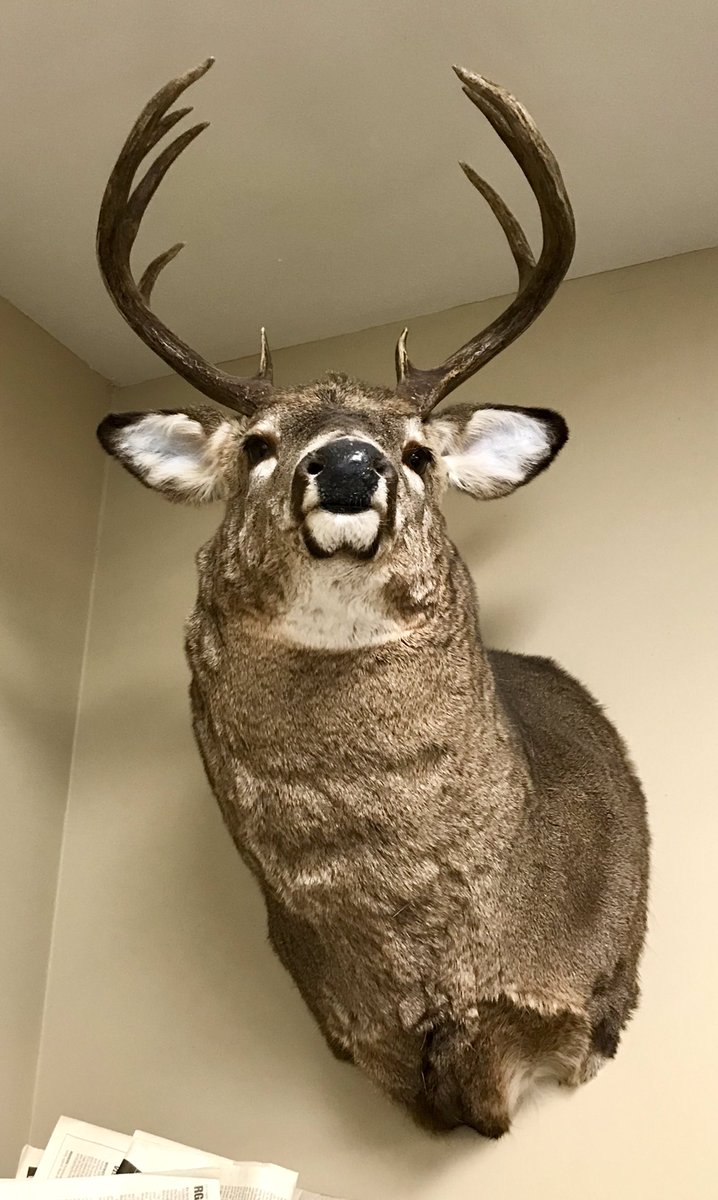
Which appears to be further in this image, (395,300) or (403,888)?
(395,300)

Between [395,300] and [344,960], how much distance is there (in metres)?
1.66

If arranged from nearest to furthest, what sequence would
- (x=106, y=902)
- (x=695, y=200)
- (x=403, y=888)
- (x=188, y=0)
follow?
(x=403, y=888)
(x=188, y=0)
(x=695, y=200)
(x=106, y=902)

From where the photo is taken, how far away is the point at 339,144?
2.20 m

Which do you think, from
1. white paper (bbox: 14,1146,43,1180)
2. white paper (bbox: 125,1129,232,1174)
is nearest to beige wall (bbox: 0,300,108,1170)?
white paper (bbox: 14,1146,43,1180)

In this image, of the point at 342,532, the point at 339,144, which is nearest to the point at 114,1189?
the point at 342,532

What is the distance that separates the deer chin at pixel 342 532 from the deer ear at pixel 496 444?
0.53 metres

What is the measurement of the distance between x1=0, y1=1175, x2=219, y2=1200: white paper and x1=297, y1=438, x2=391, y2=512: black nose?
1097 mm

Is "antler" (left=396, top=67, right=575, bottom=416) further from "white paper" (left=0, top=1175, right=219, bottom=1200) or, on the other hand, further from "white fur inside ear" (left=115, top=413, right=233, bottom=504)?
"white paper" (left=0, top=1175, right=219, bottom=1200)

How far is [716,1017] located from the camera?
75.9 inches

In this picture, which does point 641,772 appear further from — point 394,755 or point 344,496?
point 344,496

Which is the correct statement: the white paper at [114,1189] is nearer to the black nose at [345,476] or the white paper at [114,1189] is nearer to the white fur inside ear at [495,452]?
the black nose at [345,476]

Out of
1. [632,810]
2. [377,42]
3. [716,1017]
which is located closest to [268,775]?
[632,810]

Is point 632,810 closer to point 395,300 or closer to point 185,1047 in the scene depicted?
point 185,1047

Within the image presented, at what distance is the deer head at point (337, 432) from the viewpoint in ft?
5.26
